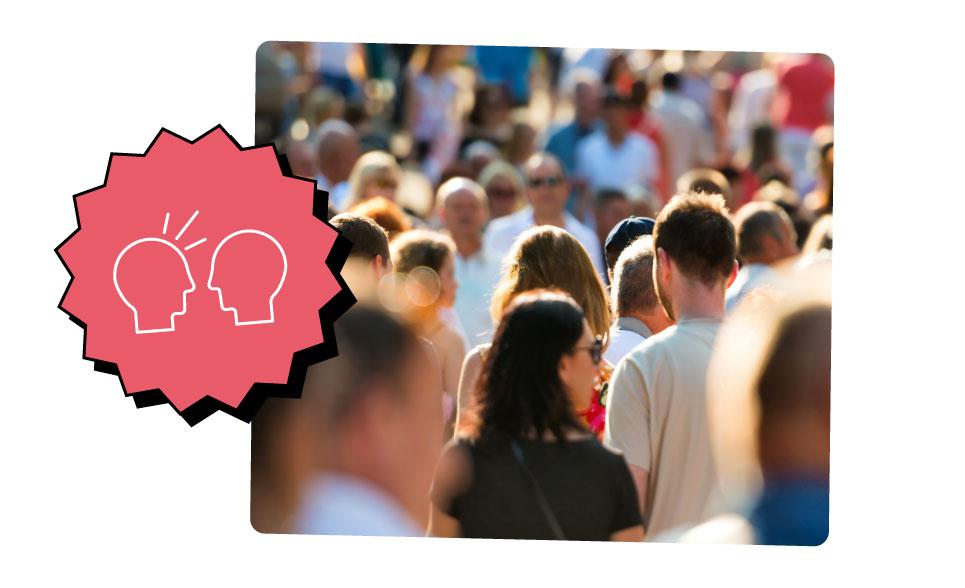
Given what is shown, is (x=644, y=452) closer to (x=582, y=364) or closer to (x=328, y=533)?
(x=582, y=364)

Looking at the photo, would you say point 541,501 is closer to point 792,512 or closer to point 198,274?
point 792,512

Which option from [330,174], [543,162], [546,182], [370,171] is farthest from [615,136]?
[330,174]

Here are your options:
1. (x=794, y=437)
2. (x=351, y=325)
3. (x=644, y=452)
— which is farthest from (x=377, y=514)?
(x=794, y=437)

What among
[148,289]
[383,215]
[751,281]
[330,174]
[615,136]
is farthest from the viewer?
[615,136]

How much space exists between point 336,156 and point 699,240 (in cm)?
175

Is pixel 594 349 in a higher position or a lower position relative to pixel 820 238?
lower

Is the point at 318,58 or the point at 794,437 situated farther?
the point at 318,58

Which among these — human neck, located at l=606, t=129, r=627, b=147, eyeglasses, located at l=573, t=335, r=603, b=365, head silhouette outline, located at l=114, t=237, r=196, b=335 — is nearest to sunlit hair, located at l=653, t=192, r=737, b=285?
eyeglasses, located at l=573, t=335, r=603, b=365

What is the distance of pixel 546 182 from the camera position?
550cm

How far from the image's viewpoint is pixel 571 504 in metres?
3.23

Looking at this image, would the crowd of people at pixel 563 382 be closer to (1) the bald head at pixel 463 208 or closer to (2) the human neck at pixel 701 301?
(2) the human neck at pixel 701 301

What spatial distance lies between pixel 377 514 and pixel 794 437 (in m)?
1.19

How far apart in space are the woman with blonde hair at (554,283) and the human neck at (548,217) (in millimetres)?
914

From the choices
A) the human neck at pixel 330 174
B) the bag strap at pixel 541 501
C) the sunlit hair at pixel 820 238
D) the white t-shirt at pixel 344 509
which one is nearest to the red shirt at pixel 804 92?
the sunlit hair at pixel 820 238
